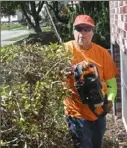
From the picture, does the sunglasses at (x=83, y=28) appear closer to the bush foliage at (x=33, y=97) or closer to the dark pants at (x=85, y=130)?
the bush foliage at (x=33, y=97)

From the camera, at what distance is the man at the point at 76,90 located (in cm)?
350

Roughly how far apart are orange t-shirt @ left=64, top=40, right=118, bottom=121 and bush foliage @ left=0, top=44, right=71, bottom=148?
0.30 ft

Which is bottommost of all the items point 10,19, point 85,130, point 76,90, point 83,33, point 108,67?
point 85,130

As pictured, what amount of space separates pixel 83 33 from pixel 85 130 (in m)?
0.79

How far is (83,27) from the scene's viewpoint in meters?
3.50

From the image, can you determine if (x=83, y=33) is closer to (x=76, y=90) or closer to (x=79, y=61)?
→ (x=79, y=61)

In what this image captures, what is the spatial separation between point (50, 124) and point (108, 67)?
0.69 metres

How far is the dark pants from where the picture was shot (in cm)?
360

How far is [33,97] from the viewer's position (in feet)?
9.93

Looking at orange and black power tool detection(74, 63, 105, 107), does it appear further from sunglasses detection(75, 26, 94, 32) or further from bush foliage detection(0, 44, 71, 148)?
sunglasses detection(75, 26, 94, 32)

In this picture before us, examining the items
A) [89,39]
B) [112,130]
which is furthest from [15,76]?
[112,130]

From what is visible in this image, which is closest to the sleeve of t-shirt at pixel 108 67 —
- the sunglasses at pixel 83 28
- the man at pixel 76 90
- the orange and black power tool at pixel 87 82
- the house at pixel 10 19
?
the man at pixel 76 90

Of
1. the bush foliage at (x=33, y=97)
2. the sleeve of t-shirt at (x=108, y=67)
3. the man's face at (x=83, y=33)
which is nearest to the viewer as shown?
the bush foliage at (x=33, y=97)

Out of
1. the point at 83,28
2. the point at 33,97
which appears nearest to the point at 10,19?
the point at 83,28
